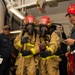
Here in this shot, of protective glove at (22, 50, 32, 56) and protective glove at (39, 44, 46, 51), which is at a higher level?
protective glove at (39, 44, 46, 51)

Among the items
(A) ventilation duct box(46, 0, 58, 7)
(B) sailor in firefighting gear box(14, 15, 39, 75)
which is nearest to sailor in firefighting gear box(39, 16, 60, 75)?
(B) sailor in firefighting gear box(14, 15, 39, 75)

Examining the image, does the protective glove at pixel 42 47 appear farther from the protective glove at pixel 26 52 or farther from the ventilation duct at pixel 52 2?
the ventilation duct at pixel 52 2

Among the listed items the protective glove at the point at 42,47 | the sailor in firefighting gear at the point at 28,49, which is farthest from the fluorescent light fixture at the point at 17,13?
the protective glove at the point at 42,47

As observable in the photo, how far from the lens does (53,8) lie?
4.61 meters

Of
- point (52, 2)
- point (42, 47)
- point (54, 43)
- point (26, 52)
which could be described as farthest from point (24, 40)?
point (52, 2)

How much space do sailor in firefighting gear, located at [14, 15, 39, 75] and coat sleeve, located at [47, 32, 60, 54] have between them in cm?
27

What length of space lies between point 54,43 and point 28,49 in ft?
1.63

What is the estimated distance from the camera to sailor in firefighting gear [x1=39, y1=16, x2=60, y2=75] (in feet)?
11.4

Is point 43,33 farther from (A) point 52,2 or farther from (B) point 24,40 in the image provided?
(A) point 52,2

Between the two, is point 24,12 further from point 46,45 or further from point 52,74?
point 52,74

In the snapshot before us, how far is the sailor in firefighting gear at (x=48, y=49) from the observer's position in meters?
3.48

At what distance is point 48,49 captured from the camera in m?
3.45

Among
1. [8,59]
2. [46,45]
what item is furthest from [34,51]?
[8,59]

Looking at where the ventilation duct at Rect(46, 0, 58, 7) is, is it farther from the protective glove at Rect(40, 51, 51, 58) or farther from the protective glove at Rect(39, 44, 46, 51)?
the protective glove at Rect(40, 51, 51, 58)
